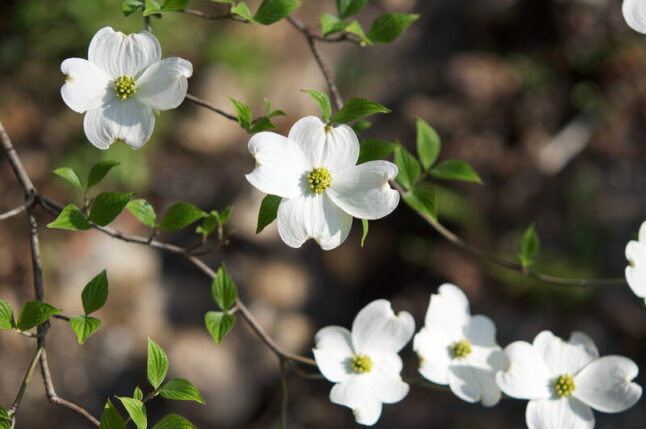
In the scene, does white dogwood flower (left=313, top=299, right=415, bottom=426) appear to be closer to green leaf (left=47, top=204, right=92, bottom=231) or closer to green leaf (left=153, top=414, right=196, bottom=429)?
green leaf (left=153, top=414, right=196, bottom=429)

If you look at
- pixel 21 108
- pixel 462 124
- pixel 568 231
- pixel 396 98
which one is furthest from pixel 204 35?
pixel 568 231

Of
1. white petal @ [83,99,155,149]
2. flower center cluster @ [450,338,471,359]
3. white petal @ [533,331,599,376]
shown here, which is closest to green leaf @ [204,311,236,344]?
white petal @ [83,99,155,149]

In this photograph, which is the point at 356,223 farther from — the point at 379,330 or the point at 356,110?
the point at 356,110

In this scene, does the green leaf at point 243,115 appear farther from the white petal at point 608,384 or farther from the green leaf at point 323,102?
the white petal at point 608,384

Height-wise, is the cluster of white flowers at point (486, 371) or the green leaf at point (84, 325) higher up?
the green leaf at point (84, 325)

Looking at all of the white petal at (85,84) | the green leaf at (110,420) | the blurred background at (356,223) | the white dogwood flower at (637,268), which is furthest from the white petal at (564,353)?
the blurred background at (356,223)

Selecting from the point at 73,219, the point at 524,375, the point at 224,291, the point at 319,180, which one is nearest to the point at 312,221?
the point at 319,180
